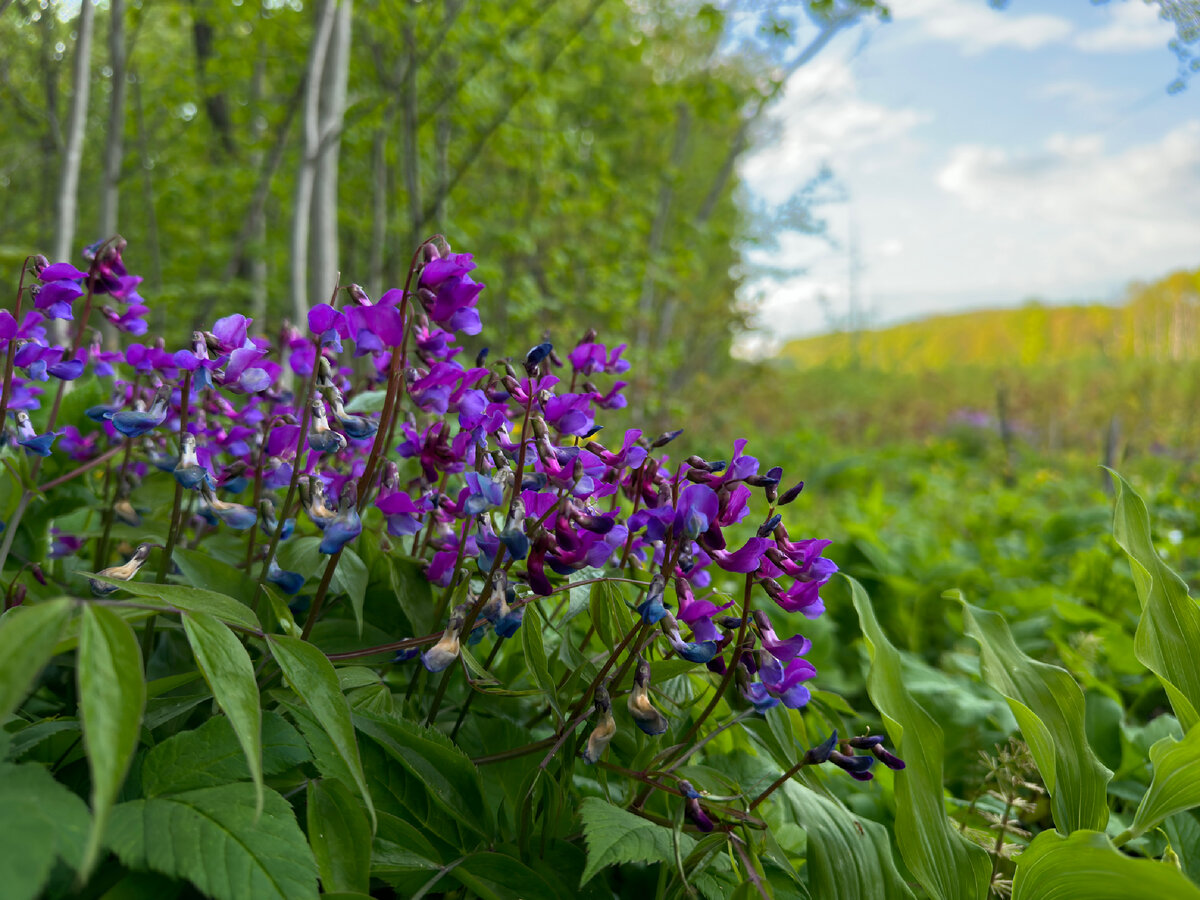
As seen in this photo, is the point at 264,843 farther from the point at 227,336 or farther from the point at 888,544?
A: the point at 888,544

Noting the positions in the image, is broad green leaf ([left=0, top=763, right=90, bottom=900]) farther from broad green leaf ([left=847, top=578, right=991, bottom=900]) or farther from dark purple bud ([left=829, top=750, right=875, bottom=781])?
broad green leaf ([left=847, top=578, right=991, bottom=900])

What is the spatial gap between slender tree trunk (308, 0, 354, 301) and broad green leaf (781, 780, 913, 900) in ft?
10.8

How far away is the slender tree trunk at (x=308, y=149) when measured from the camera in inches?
142

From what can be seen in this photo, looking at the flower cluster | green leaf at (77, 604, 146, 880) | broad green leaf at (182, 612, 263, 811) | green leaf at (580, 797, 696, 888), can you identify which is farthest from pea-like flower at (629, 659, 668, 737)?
green leaf at (77, 604, 146, 880)

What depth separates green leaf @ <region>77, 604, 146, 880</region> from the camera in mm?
617

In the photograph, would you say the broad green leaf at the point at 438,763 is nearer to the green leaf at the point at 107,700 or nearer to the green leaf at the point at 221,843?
the green leaf at the point at 221,843

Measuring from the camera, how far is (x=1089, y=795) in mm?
1258

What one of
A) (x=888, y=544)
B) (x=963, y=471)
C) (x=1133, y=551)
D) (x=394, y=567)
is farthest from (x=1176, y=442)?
(x=394, y=567)

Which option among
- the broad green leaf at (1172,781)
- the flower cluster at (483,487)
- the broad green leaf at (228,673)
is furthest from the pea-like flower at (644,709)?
the broad green leaf at (1172,781)

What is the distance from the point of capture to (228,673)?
2.69ft

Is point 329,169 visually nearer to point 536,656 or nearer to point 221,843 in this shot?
point 536,656

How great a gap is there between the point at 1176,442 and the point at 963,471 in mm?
2388

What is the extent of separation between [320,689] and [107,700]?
24 cm

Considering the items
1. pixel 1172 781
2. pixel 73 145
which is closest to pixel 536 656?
pixel 1172 781
